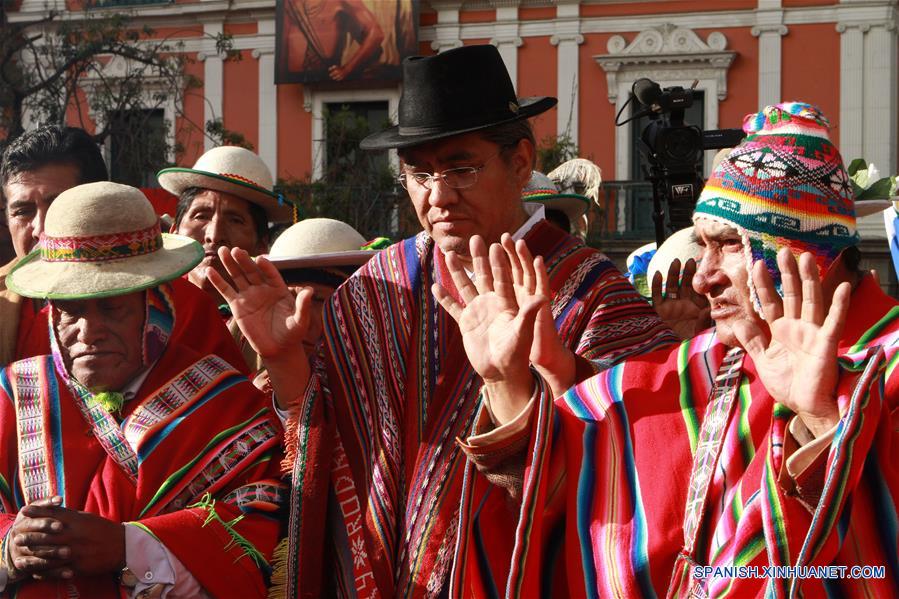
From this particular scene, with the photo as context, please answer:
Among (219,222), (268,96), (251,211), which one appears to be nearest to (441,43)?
(268,96)

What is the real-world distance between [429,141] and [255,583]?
1263mm

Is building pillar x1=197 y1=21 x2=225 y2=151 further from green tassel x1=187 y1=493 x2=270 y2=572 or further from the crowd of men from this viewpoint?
green tassel x1=187 y1=493 x2=270 y2=572

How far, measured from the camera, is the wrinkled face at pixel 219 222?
477 cm

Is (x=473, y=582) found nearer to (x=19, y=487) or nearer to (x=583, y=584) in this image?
(x=583, y=584)

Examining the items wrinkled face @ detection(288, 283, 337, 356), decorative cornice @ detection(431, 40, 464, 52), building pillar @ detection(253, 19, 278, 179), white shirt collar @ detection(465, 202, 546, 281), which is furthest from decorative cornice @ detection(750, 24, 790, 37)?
white shirt collar @ detection(465, 202, 546, 281)

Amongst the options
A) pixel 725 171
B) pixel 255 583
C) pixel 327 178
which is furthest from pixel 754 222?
pixel 327 178

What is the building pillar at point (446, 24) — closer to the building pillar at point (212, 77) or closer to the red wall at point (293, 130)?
the red wall at point (293, 130)

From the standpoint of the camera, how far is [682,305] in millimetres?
4086

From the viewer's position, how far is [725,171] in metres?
2.95

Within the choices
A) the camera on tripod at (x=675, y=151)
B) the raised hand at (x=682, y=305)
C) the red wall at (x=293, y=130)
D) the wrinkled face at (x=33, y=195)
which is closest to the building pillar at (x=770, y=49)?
the red wall at (x=293, y=130)

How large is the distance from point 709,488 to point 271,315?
1.28m

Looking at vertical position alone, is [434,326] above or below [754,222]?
below

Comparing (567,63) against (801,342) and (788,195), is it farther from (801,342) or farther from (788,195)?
(801,342)

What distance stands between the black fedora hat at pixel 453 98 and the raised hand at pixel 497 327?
466mm
